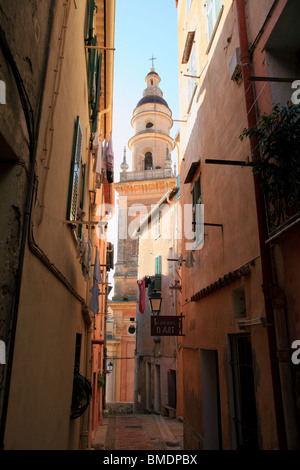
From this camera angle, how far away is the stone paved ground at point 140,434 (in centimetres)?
1086

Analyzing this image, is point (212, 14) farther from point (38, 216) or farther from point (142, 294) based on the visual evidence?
point (142, 294)

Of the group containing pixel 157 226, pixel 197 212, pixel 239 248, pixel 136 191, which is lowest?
pixel 239 248

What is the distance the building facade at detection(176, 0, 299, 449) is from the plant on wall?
0.14 feet

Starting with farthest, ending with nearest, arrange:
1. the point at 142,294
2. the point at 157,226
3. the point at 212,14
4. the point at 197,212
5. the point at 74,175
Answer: the point at 157,226 < the point at 142,294 < the point at 197,212 < the point at 212,14 < the point at 74,175

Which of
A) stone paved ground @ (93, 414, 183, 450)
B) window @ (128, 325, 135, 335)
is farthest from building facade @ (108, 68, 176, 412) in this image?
stone paved ground @ (93, 414, 183, 450)

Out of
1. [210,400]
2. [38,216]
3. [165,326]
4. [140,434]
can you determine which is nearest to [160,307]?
[140,434]

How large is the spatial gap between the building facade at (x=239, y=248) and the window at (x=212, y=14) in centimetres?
3

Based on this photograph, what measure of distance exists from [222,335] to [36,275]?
4225 millimetres

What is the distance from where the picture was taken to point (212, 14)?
8289 millimetres

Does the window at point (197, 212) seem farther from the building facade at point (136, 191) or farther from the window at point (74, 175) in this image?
the building facade at point (136, 191)

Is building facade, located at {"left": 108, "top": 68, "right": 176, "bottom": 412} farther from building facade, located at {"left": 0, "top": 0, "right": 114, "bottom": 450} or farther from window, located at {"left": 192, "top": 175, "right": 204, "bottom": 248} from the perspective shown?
building facade, located at {"left": 0, "top": 0, "right": 114, "bottom": 450}

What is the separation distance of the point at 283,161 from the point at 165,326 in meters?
7.16
